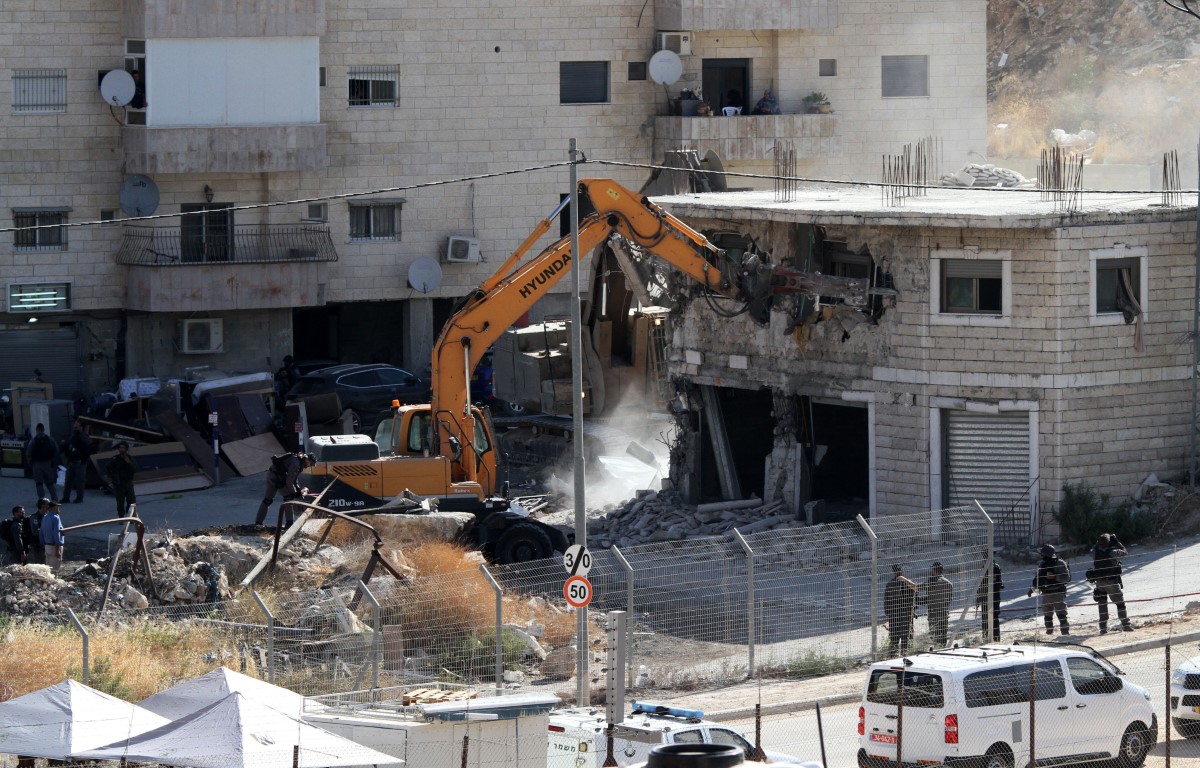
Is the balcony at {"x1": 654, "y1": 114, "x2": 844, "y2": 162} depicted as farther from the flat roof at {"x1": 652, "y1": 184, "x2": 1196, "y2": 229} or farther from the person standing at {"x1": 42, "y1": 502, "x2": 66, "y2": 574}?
the person standing at {"x1": 42, "y1": 502, "x2": 66, "y2": 574}

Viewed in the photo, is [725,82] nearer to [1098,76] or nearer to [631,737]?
[1098,76]

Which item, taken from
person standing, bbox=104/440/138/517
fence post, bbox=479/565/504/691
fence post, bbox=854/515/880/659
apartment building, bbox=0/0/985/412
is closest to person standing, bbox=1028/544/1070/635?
fence post, bbox=854/515/880/659

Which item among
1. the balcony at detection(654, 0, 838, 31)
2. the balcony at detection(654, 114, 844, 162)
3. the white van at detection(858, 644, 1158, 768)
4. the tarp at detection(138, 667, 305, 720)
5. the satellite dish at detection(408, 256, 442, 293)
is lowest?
the white van at detection(858, 644, 1158, 768)

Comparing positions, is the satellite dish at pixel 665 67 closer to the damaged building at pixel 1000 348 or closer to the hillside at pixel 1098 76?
the damaged building at pixel 1000 348

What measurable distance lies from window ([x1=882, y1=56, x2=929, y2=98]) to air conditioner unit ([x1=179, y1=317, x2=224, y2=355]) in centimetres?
1824

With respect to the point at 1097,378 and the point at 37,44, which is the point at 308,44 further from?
the point at 1097,378

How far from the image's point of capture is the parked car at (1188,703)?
1847 cm

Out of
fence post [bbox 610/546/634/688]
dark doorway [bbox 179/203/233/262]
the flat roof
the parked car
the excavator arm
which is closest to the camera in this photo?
the parked car


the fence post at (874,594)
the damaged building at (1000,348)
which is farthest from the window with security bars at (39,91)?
the fence post at (874,594)

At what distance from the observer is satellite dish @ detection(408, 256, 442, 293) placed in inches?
1720

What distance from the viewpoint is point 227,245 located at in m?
42.1

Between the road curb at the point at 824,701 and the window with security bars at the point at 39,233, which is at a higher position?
the window with security bars at the point at 39,233

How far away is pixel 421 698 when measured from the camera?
17.3 metres

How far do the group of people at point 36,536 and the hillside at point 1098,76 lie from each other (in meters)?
42.5
